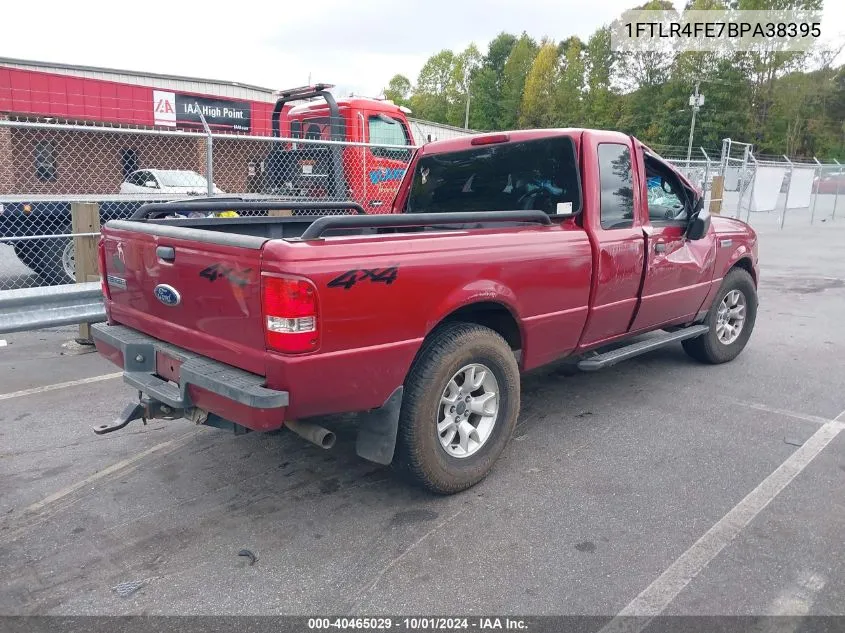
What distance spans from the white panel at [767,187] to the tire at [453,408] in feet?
54.7

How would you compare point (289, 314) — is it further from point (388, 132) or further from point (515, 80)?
point (515, 80)

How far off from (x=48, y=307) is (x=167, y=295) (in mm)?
1991

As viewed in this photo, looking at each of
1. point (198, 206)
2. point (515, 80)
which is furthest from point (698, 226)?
point (515, 80)

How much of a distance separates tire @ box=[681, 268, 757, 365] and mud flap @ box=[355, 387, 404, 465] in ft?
11.6

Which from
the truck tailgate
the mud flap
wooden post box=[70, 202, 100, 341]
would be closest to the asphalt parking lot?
the mud flap

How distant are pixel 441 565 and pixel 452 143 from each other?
121 inches

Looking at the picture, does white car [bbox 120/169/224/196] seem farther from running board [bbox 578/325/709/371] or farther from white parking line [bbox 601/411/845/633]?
white parking line [bbox 601/411/845/633]

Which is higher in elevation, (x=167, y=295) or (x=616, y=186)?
(x=616, y=186)

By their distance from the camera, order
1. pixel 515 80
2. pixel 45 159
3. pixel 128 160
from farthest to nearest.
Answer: pixel 515 80
pixel 128 160
pixel 45 159

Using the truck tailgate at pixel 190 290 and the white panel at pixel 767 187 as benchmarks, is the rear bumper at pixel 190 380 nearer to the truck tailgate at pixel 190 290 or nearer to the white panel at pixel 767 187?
the truck tailgate at pixel 190 290

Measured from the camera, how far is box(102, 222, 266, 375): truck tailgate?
274cm

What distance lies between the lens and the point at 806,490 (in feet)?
11.3

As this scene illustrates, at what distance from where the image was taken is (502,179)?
4414 millimetres

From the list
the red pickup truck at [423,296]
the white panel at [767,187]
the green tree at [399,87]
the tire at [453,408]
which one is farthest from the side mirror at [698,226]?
the green tree at [399,87]
